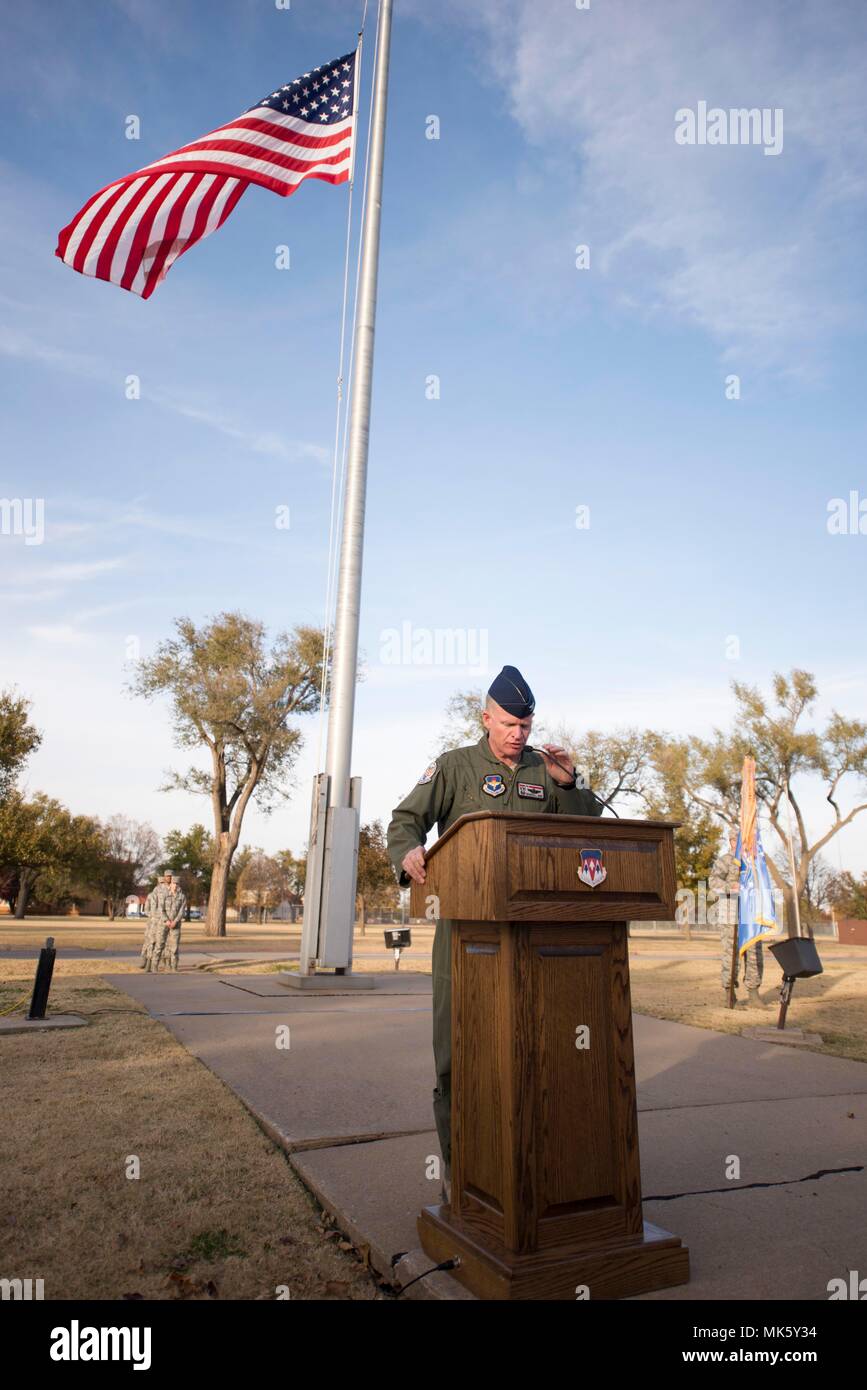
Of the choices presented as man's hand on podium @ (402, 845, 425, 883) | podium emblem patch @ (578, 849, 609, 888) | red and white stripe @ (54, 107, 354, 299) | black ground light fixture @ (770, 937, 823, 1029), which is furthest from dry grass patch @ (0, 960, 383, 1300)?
red and white stripe @ (54, 107, 354, 299)

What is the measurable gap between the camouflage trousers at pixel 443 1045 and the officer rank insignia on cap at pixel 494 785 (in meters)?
0.58

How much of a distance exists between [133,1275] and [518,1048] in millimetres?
1425

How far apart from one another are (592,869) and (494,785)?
942mm

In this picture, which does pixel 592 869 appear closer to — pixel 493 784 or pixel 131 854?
pixel 493 784

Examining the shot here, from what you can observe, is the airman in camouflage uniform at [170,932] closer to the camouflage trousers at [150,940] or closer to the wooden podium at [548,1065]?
the camouflage trousers at [150,940]

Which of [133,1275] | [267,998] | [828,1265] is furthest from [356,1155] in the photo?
[267,998]

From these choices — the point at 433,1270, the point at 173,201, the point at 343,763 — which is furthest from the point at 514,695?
the point at 173,201

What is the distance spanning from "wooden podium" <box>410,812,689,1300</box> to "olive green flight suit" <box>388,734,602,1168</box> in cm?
58

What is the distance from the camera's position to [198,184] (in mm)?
9656

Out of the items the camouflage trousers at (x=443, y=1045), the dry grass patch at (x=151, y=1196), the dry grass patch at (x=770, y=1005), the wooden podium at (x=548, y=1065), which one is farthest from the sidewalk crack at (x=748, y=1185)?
the dry grass patch at (x=770, y=1005)

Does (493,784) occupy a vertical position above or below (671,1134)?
above

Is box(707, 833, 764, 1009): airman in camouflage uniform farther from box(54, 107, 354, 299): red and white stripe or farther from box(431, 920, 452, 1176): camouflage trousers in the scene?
box(54, 107, 354, 299): red and white stripe

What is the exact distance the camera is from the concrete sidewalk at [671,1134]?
2.83 meters
